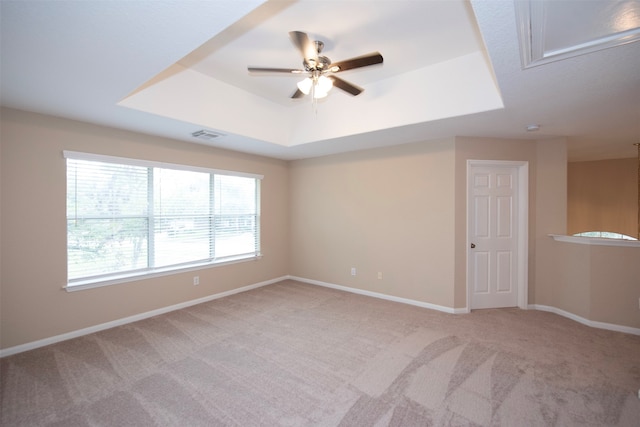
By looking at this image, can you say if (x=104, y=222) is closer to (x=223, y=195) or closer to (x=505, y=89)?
(x=223, y=195)

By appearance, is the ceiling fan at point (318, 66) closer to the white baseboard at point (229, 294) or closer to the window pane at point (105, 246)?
Result: the window pane at point (105, 246)

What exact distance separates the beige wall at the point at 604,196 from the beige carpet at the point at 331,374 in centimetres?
374

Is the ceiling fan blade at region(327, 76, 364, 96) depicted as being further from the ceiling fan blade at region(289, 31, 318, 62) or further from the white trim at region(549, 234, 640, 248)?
the white trim at region(549, 234, 640, 248)

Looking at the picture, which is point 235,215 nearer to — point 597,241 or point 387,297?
point 387,297

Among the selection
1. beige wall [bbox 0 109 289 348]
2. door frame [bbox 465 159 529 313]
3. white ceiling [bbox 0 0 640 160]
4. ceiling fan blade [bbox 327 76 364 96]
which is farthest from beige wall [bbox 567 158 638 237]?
beige wall [bbox 0 109 289 348]

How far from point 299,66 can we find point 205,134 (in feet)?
5.10

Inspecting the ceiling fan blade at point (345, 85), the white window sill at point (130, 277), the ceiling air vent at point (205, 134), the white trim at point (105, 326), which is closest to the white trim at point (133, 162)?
the ceiling air vent at point (205, 134)

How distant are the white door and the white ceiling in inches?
24.6

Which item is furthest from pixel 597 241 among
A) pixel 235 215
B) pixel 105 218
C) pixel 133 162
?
pixel 105 218

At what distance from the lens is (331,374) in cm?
242

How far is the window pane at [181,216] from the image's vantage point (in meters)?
3.85

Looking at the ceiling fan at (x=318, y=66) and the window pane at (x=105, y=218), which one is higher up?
the ceiling fan at (x=318, y=66)

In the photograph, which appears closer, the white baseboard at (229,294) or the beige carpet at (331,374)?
the beige carpet at (331,374)

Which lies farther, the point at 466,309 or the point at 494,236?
the point at 494,236
